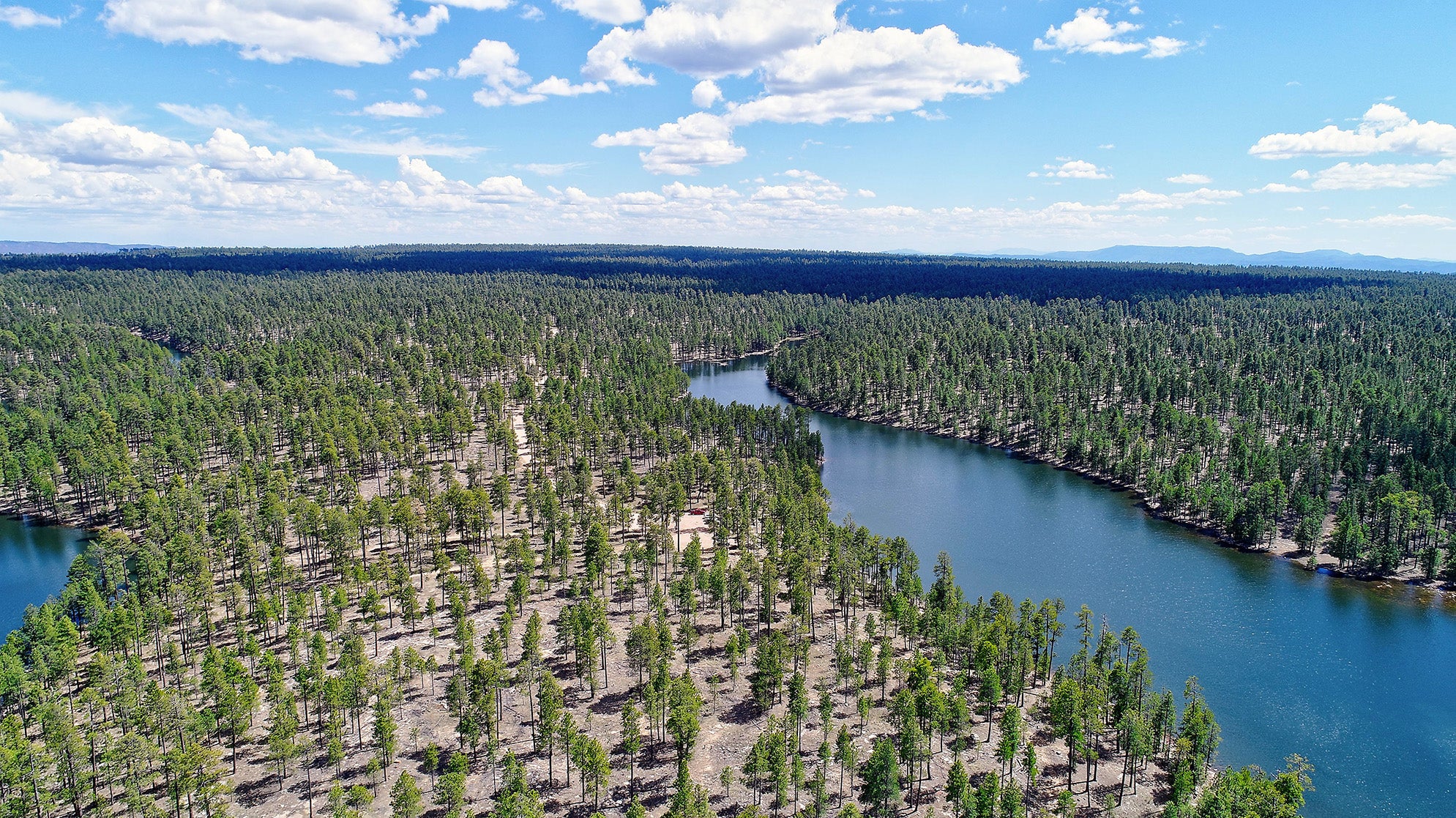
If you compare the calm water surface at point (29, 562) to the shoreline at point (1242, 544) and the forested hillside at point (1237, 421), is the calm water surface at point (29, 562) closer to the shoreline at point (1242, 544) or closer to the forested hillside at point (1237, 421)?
the shoreline at point (1242, 544)

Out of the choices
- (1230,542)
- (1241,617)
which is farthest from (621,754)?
(1230,542)

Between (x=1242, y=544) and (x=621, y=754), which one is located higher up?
(x=1242, y=544)

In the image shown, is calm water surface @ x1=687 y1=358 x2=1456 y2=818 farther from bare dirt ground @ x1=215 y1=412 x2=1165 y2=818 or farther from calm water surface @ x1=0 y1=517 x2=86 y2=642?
calm water surface @ x1=0 y1=517 x2=86 y2=642

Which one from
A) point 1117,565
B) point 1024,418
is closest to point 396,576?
point 1117,565

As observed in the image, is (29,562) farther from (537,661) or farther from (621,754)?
(621,754)

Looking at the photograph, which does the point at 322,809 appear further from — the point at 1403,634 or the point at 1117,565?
the point at 1403,634

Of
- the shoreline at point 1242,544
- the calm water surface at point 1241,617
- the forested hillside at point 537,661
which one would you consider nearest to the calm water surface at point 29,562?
the forested hillside at point 537,661
